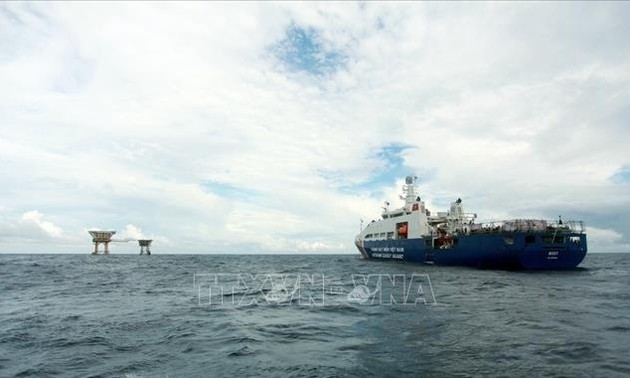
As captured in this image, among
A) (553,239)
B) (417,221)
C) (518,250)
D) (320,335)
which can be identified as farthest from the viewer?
(417,221)

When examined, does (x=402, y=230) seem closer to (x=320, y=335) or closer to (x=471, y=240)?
(x=471, y=240)

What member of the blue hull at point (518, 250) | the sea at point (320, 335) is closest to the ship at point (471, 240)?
the blue hull at point (518, 250)

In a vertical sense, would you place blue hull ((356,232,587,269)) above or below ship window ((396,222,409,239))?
below

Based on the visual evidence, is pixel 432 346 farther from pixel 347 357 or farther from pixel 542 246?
pixel 542 246

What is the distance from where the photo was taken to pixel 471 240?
52719 millimetres

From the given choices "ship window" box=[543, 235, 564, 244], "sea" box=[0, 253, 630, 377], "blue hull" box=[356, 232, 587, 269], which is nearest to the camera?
"sea" box=[0, 253, 630, 377]

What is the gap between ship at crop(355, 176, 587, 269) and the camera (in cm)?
4769

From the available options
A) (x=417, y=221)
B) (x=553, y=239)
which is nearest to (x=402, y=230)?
(x=417, y=221)

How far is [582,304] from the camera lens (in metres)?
23.0

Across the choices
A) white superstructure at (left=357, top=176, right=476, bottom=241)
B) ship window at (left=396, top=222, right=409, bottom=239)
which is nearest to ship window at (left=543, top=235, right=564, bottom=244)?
white superstructure at (left=357, top=176, right=476, bottom=241)

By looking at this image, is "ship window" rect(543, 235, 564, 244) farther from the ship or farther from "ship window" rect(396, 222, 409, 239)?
"ship window" rect(396, 222, 409, 239)

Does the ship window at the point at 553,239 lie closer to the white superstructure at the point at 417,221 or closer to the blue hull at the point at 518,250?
the blue hull at the point at 518,250

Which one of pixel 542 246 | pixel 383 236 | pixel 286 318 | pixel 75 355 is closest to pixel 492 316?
pixel 286 318

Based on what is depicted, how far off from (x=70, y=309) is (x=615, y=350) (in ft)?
80.3
